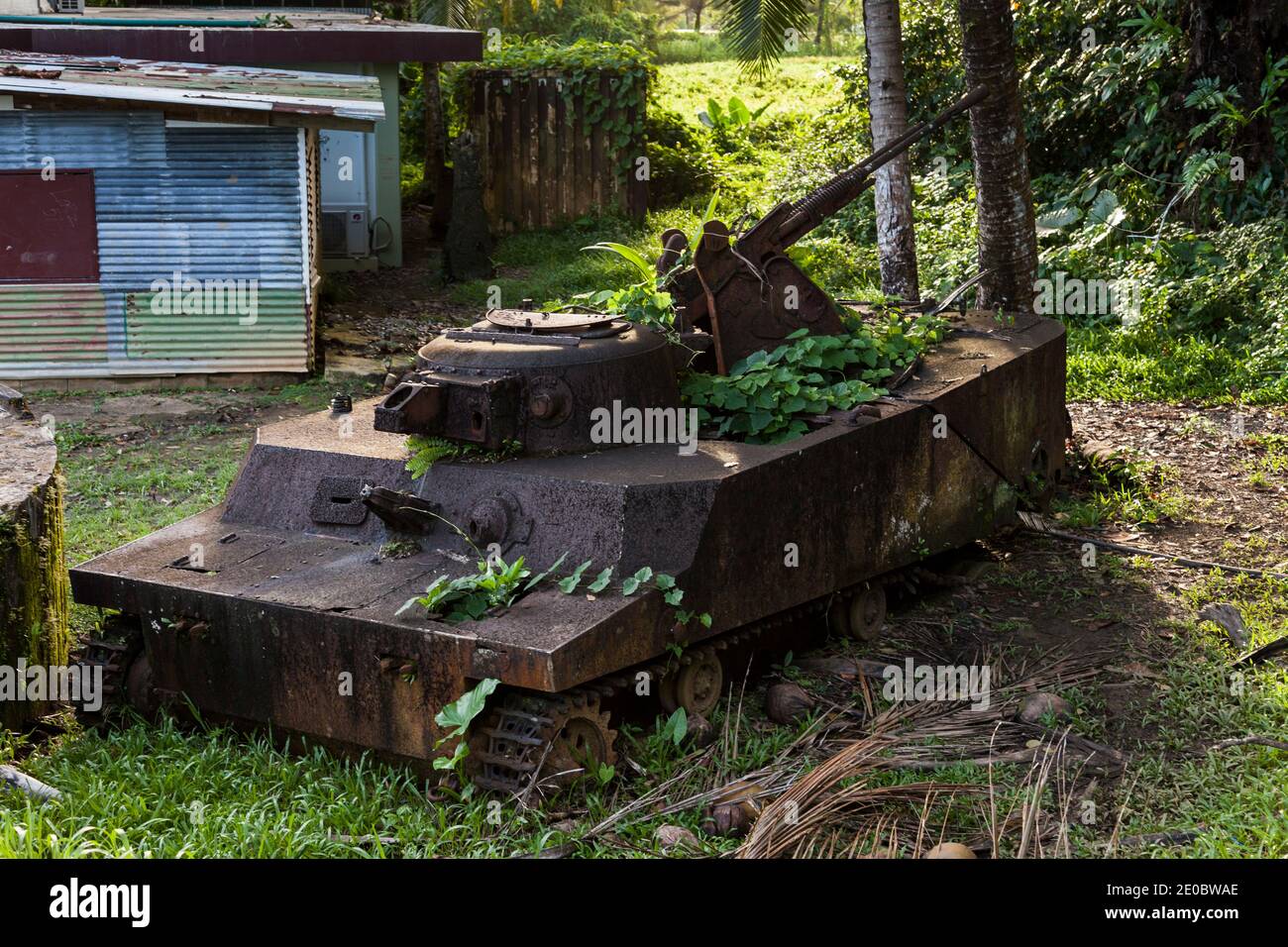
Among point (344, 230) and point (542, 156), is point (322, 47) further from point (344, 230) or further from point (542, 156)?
point (542, 156)

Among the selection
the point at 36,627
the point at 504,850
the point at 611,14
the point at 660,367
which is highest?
the point at 611,14

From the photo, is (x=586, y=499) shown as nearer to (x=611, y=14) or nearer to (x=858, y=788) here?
(x=858, y=788)

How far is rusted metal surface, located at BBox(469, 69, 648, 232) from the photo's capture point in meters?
19.8

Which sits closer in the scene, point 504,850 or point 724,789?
point 504,850

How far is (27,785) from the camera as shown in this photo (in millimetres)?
5566

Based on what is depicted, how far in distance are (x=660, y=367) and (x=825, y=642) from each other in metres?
1.61

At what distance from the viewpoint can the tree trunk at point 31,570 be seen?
243 inches

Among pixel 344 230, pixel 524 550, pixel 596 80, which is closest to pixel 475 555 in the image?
pixel 524 550

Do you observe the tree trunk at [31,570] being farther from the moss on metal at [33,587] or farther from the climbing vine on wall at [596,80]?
the climbing vine on wall at [596,80]

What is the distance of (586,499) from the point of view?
20.4 feet

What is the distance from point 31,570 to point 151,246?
25.4ft

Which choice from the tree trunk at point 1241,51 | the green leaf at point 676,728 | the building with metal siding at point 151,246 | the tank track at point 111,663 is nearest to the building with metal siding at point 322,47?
the building with metal siding at point 151,246
